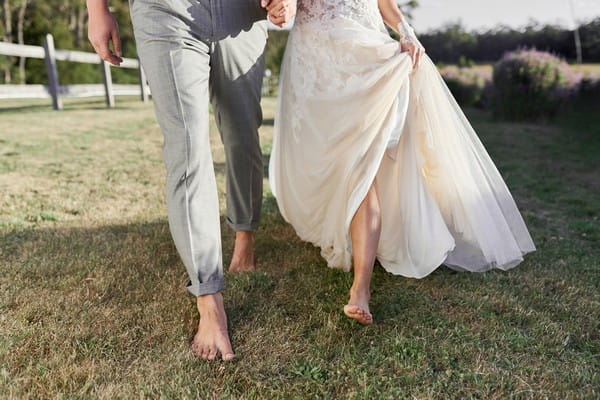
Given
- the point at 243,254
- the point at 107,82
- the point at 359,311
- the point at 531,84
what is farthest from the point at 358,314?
the point at 107,82

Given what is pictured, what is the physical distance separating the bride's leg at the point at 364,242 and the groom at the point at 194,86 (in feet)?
1.72

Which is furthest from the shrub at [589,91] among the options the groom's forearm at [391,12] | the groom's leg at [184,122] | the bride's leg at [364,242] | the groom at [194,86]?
the groom's leg at [184,122]

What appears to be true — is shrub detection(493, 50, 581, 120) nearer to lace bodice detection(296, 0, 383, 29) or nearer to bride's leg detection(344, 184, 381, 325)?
lace bodice detection(296, 0, 383, 29)

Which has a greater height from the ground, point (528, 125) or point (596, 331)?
point (596, 331)

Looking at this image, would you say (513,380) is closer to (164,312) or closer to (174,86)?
(164,312)

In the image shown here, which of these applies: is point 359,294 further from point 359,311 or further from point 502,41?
point 502,41

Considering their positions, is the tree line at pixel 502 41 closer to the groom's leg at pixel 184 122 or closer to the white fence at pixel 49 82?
the white fence at pixel 49 82

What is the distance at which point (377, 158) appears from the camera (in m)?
2.05

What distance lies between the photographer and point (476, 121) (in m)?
10.7

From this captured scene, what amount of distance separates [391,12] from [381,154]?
2.26 ft

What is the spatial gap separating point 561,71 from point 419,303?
8.96 m

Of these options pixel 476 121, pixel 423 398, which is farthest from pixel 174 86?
pixel 476 121

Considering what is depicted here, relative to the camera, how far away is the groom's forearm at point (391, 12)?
227 cm

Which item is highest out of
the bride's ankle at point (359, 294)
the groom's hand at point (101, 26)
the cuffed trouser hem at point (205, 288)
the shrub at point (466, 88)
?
the groom's hand at point (101, 26)
